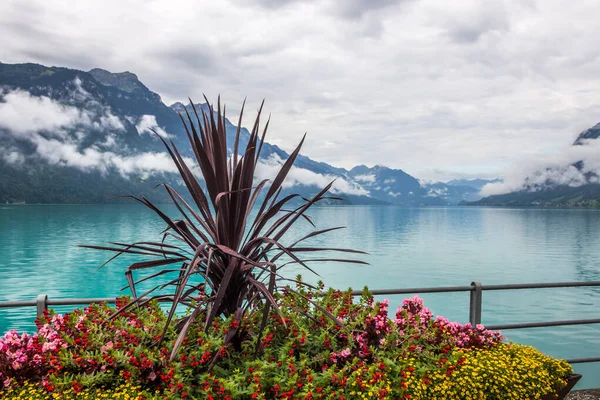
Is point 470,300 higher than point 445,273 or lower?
higher

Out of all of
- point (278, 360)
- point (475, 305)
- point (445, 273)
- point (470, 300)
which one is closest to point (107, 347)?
point (278, 360)

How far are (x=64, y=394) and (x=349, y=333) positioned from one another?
2163 mm

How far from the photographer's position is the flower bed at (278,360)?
3615mm

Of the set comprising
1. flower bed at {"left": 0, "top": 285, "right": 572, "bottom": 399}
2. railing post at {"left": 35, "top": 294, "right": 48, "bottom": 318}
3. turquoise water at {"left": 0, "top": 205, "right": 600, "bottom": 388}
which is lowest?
turquoise water at {"left": 0, "top": 205, "right": 600, "bottom": 388}

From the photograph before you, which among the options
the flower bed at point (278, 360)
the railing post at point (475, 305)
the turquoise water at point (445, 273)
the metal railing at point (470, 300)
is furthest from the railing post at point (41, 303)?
the turquoise water at point (445, 273)

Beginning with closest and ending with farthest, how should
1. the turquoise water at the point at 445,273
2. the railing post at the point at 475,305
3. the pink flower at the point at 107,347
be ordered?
the pink flower at the point at 107,347, the railing post at the point at 475,305, the turquoise water at the point at 445,273

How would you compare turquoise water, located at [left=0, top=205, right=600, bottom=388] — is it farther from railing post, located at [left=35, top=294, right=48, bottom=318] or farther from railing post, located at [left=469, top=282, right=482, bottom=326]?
railing post, located at [left=35, top=294, right=48, bottom=318]

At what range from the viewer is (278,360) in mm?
3906

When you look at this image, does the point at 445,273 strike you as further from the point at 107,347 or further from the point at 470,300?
the point at 107,347

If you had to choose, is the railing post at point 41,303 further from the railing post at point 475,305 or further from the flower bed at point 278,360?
the railing post at point 475,305

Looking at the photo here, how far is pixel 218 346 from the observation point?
380 cm

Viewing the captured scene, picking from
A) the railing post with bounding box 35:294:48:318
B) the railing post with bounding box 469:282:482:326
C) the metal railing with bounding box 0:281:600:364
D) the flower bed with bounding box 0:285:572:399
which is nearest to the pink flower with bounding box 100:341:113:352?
the flower bed with bounding box 0:285:572:399

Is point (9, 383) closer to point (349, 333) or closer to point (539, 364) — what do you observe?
point (349, 333)

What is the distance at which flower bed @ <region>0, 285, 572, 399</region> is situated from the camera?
11.9 ft
